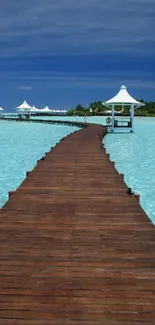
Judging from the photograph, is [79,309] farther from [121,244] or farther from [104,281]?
[121,244]

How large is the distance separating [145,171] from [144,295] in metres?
13.1

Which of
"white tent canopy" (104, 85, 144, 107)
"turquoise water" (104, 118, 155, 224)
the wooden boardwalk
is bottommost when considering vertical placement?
"turquoise water" (104, 118, 155, 224)

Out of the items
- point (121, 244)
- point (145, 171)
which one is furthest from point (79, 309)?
point (145, 171)

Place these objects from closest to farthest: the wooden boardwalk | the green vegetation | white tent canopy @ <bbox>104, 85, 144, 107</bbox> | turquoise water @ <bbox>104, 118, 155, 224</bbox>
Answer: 1. the wooden boardwalk
2. turquoise water @ <bbox>104, 118, 155, 224</bbox>
3. white tent canopy @ <bbox>104, 85, 144, 107</bbox>
4. the green vegetation

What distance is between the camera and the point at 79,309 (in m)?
3.71

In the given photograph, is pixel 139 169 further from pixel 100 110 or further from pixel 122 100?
pixel 100 110

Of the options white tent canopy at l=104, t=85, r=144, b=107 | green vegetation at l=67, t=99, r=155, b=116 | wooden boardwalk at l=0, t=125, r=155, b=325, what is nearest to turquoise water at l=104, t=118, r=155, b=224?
wooden boardwalk at l=0, t=125, r=155, b=325

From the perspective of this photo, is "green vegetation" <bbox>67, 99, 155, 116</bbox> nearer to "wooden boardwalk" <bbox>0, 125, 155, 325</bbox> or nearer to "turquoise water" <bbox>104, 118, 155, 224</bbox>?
"turquoise water" <bbox>104, 118, 155, 224</bbox>

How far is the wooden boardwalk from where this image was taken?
3.68 m

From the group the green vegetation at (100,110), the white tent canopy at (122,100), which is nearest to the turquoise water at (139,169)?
the white tent canopy at (122,100)

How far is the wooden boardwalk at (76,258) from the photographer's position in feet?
12.1

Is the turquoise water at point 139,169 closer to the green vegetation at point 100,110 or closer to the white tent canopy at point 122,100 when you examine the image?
the white tent canopy at point 122,100

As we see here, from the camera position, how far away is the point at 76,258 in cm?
493

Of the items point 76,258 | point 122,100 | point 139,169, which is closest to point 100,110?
point 122,100
